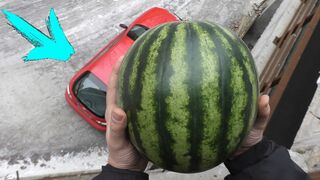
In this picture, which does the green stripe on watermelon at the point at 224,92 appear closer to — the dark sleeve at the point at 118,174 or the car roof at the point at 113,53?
the dark sleeve at the point at 118,174

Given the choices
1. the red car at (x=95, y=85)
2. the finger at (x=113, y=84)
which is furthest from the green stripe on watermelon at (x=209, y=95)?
the red car at (x=95, y=85)

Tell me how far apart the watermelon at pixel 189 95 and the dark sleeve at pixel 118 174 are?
0.62 ft

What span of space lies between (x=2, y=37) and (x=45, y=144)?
2.30 metres

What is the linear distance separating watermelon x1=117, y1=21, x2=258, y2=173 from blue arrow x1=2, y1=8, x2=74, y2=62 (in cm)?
450

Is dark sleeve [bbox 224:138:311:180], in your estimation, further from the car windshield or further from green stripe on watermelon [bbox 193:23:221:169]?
the car windshield

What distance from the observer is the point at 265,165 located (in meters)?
2.28

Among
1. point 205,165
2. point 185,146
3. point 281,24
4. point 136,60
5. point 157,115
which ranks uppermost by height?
point 136,60

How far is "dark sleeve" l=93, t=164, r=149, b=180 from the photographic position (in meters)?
2.20

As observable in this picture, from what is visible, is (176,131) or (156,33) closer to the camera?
(176,131)

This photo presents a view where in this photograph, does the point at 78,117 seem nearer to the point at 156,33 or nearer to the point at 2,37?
the point at 2,37

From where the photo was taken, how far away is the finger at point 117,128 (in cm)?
204

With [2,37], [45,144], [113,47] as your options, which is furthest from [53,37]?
[45,144]

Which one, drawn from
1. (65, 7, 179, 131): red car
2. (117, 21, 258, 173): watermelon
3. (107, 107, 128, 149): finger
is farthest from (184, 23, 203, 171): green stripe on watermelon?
(65, 7, 179, 131): red car

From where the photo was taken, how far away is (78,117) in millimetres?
5586
